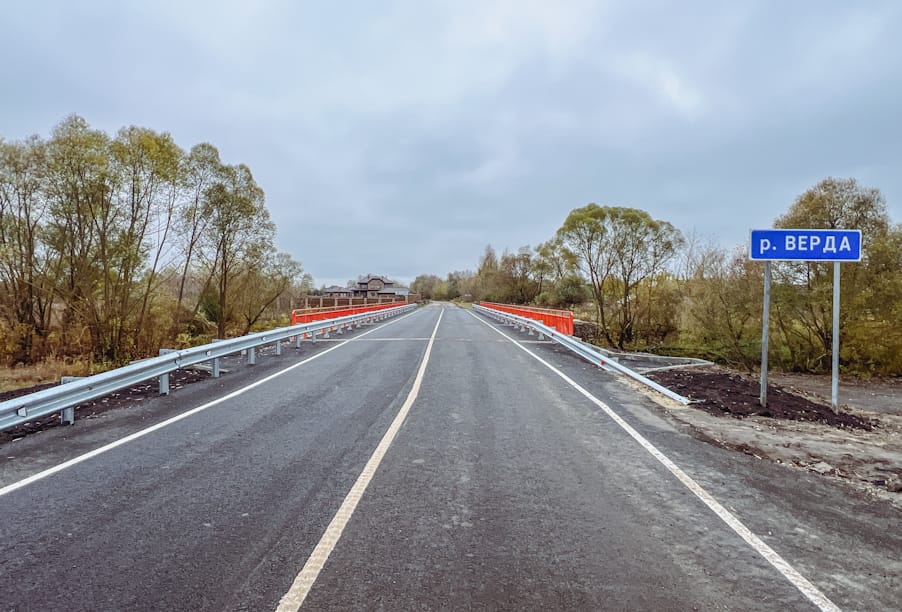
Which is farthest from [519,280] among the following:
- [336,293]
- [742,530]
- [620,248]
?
[742,530]

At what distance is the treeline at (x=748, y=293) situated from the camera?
1606cm

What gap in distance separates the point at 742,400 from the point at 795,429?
1.57 meters

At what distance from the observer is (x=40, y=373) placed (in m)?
13.3

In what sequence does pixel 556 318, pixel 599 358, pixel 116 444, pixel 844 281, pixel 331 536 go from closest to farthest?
pixel 331 536, pixel 116 444, pixel 599 358, pixel 844 281, pixel 556 318

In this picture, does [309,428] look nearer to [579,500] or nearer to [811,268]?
[579,500]

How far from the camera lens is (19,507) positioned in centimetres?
392

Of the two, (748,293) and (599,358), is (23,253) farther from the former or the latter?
(748,293)

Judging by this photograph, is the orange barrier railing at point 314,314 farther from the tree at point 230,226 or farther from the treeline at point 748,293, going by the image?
the treeline at point 748,293

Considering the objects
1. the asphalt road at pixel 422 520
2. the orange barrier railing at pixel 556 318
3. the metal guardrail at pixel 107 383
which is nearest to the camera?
the asphalt road at pixel 422 520

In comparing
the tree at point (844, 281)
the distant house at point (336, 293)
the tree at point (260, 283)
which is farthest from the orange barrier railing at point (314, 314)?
the distant house at point (336, 293)

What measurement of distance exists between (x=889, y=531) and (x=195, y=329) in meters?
23.6

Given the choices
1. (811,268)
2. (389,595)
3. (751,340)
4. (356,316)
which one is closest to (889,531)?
(389,595)

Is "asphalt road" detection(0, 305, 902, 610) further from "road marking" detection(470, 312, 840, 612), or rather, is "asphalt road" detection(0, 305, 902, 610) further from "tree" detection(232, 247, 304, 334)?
"tree" detection(232, 247, 304, 334)

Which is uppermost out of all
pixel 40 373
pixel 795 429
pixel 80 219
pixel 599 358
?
pixel 80 219
